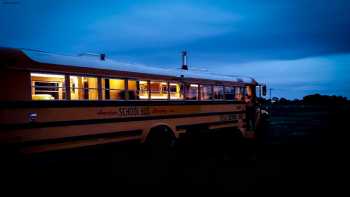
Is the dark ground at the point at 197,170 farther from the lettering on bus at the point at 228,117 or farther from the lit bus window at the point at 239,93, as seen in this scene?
the lit bus window at the point at 239,93

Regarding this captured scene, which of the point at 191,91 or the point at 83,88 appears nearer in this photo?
the point at 83,88

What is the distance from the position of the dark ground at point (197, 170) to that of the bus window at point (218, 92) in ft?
6.22

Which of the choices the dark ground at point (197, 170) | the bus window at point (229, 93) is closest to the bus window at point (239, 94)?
the bus window at point (229, 93)

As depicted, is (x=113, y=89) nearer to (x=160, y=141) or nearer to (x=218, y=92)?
(x=160, y=141)

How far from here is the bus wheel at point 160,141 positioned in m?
8.10

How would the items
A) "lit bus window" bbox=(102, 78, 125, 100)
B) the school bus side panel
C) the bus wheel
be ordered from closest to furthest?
the school bus side panel < "lit bus window" bbox=(102, 78, 125, 100) < the bus wheel

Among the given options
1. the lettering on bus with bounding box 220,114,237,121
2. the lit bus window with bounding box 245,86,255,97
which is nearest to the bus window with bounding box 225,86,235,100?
the lettering on bus with bounding box 220,114,237,121

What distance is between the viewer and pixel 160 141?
822cm

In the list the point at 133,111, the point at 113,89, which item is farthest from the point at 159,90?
the point at 113,89

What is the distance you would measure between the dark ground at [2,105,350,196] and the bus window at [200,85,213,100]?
1.80m

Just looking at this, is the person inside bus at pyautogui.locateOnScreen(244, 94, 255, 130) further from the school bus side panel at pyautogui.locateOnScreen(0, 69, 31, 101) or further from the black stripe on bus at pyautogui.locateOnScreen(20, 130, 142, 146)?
the school bus side panel at pyautogui.locateOnScreen(0, 69, 31, 101)

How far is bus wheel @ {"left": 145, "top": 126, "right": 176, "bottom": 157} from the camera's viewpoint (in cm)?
810

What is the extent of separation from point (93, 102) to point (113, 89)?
2.32 ft

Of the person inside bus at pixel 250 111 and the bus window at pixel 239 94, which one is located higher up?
the bus window at pixel 239 94
